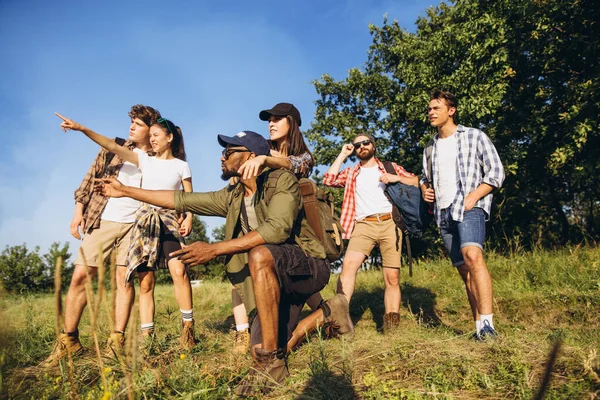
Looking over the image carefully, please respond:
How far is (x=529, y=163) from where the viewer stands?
13.9 m

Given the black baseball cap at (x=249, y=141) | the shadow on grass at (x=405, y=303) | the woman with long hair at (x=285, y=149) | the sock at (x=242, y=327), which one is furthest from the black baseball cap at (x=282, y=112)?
the shadow on grass at (x=405, y=303)

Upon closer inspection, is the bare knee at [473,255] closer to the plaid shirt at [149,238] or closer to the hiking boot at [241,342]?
the hiking boot at [241,342]

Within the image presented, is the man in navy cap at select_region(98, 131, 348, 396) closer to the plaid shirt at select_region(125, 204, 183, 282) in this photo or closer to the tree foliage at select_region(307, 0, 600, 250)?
the plaid shirt at select_region(125, 204, 183, 282)

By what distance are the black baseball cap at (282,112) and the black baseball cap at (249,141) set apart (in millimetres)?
934

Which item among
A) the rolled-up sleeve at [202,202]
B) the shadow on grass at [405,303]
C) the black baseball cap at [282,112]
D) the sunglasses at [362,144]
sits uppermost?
the black baseball cap at [282,112]

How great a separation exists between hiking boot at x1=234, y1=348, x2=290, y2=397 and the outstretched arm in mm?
2608

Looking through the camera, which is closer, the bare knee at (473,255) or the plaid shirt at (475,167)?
the bare knee at (473,255)

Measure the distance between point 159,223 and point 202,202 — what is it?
0.75 m

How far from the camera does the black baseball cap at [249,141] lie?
136 inches

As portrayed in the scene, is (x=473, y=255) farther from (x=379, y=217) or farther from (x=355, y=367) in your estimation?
(x=355, y=367)

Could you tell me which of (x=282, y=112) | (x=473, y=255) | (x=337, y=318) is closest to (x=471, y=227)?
(x=473, y=255)

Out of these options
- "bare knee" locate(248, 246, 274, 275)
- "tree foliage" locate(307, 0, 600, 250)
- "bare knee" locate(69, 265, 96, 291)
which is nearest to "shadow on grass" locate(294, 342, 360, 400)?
"bare knee" locate(248, 246, 274, 275)

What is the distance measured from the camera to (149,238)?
13.6 feet

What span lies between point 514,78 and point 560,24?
8.67 ft
